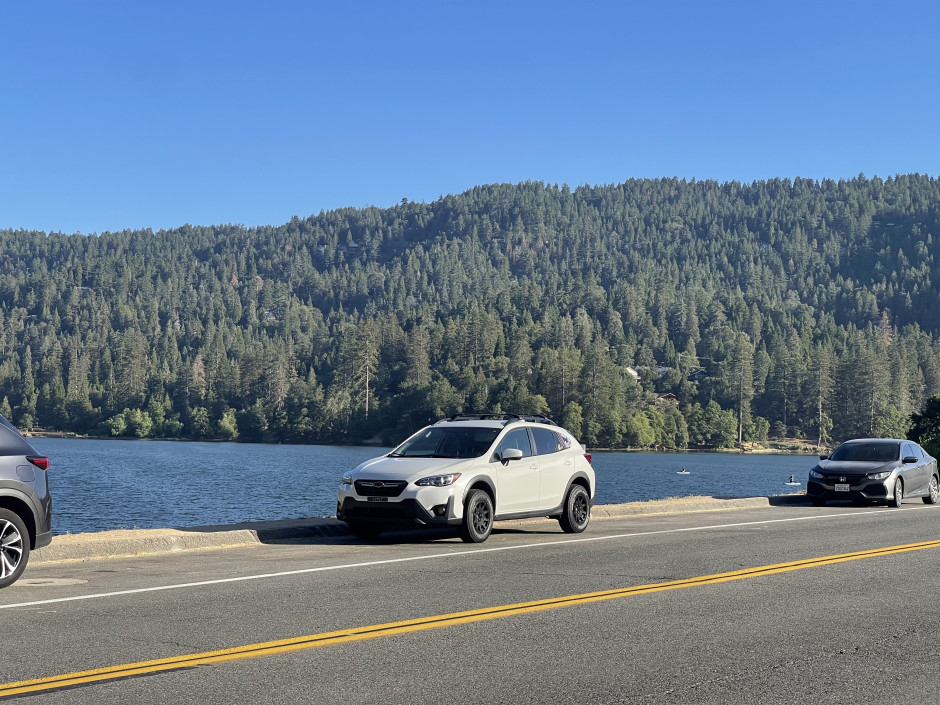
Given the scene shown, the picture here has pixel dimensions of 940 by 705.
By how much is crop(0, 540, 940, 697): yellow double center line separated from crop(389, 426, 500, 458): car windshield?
4.99 metres

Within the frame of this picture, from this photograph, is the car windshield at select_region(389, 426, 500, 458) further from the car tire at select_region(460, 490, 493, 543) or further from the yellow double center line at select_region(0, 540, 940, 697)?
the yellow double center line at select_region(0, 540, 940, 697)

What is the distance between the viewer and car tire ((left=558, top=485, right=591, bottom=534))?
56.6 feet

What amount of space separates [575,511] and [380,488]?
382 cm

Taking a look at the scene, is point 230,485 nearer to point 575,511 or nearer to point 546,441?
point 575,511

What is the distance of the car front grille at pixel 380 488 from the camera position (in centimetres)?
1496

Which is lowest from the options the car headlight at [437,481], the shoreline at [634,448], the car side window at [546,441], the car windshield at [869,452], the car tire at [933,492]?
the shoreline at [634,448]

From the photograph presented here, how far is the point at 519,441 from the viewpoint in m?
16.8

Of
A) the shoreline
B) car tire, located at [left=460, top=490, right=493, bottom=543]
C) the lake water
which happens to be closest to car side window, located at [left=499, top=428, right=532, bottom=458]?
car tire, located at [left=460, top=490, right=493, bottom=543]

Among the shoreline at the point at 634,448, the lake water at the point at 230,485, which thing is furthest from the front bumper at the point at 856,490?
the shoreline at the point at 634,448

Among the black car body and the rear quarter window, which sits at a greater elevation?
the rear quarter window

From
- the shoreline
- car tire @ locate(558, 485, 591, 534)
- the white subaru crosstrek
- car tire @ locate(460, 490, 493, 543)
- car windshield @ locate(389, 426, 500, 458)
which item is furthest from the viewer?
the shoreline

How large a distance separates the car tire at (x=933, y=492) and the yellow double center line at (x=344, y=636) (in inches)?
623

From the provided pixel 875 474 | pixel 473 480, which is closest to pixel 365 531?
pixel 473 480

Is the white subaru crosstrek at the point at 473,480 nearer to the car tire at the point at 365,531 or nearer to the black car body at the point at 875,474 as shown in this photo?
the car tire at the point at 365,531
